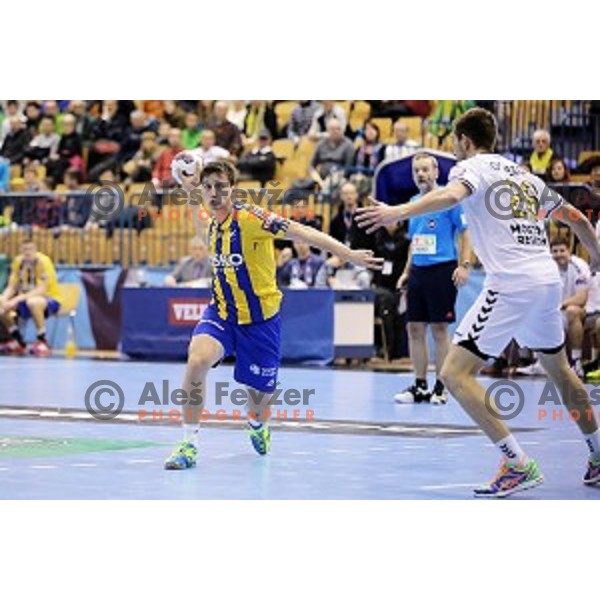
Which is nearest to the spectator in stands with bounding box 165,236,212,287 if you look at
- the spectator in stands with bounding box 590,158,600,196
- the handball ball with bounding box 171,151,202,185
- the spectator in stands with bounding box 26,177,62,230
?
the spectator in stands with bounding box 26,177,62,230

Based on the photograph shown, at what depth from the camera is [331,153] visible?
22.0 m

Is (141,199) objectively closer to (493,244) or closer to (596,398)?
(596,398)

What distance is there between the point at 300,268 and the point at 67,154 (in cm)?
722

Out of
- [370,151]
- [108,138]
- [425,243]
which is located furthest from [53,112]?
[425,243]

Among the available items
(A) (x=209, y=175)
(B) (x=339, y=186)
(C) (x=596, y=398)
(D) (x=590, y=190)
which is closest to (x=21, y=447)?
(A) (x=209, y=175)

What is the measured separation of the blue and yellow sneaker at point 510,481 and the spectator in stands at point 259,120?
629 inches

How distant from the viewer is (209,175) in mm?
9695

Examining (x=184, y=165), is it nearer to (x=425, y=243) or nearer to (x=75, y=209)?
(x=425, y=243)

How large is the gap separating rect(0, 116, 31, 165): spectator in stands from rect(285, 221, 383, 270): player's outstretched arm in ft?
57.3

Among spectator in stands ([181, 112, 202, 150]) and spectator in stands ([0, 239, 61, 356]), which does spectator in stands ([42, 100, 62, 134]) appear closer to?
spectator in stands ([181, 112, 202, 150])

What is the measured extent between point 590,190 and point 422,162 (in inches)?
209

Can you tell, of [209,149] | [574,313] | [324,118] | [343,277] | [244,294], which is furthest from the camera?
[324,118]

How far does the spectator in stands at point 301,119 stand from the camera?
23.0m

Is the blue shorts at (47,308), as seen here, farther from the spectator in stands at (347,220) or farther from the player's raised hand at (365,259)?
the player's raised hand at (365,259)
